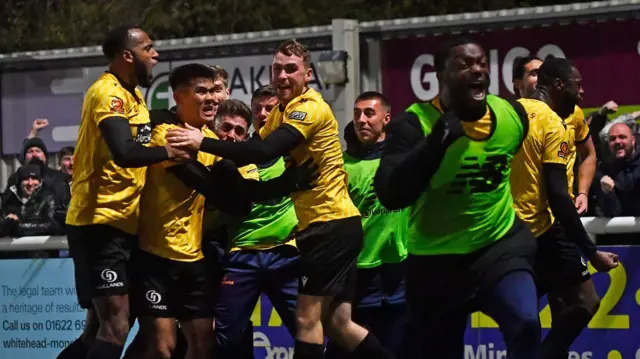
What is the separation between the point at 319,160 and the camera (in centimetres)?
883

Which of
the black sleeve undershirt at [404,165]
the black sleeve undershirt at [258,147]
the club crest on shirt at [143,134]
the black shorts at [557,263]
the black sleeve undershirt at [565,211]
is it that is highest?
the club crest on shirt at [143,134]

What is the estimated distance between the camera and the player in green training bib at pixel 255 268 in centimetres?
952

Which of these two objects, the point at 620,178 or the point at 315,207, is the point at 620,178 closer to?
the point at 620,178

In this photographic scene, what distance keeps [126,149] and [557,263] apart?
113 inches

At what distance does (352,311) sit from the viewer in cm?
1013

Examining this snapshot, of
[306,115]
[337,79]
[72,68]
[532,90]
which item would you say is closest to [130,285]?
[306,115]

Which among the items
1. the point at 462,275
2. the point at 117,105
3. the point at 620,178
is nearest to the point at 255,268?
the point at 117,105

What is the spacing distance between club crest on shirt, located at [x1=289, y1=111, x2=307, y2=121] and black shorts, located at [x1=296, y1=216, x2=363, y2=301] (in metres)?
0.67

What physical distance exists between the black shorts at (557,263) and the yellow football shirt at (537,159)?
13cm

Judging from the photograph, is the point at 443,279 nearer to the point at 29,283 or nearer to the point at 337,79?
the point at 29,283

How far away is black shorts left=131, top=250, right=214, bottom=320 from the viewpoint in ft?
28.5

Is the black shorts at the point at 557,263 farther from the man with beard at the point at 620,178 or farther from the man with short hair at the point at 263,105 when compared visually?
the man with short hair at the point at 263,105

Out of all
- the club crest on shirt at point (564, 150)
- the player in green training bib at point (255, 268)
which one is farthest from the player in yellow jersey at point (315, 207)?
the club crest on shirt at point (564, 150)

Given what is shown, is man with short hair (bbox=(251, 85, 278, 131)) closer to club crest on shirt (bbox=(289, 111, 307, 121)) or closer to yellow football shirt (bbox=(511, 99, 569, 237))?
club crest on shirt (bbox=(289, 111, 307, 121))
